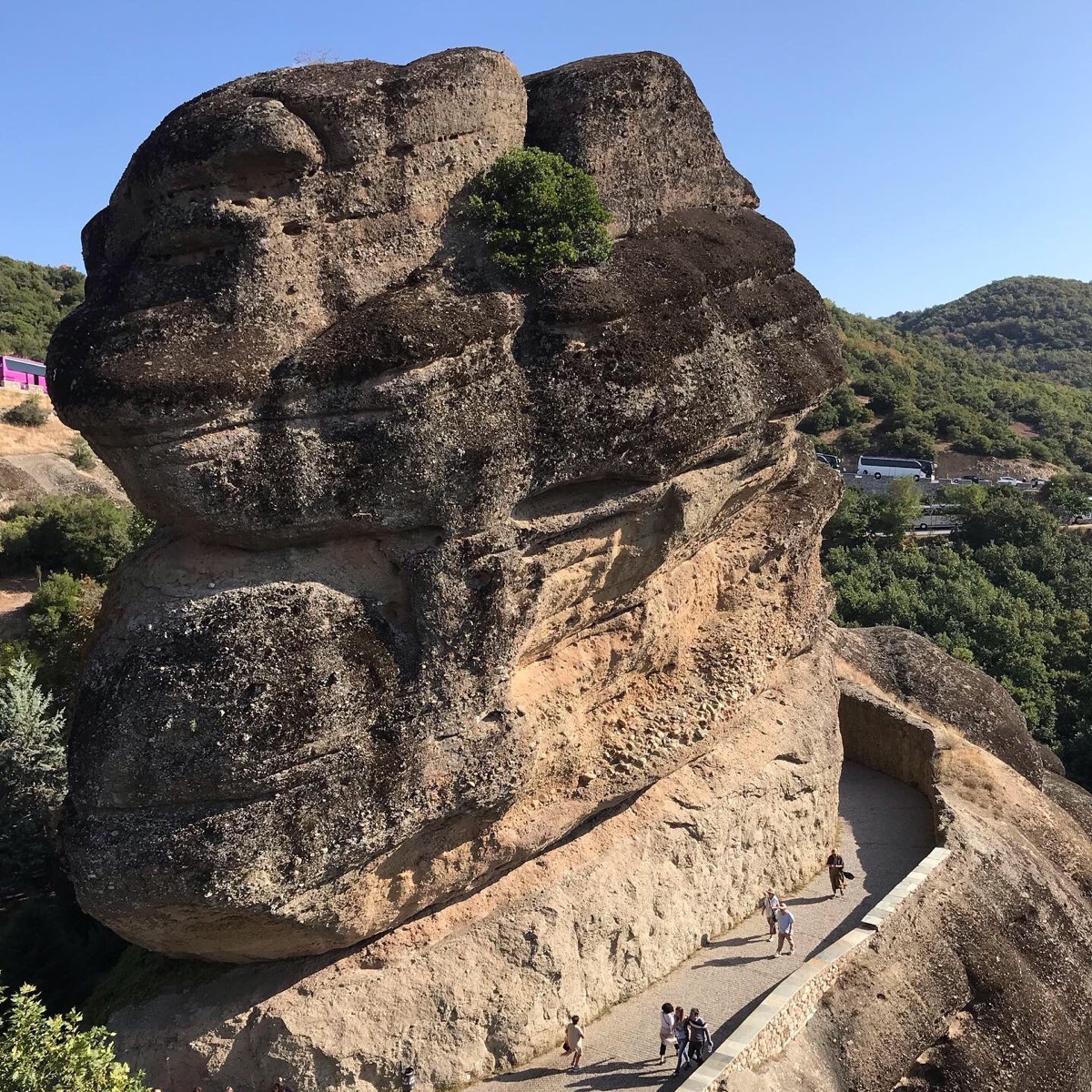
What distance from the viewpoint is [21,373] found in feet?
177

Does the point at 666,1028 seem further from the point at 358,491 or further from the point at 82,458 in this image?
the point at 82,458

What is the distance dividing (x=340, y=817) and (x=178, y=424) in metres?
5.17

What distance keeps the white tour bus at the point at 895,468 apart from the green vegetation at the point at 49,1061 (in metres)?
59.3

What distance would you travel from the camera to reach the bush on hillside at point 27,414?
5050cm

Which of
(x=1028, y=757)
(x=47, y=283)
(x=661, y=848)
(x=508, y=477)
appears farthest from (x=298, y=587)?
(x=47, y=283)

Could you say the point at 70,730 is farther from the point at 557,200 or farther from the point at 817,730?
the point at 817,730

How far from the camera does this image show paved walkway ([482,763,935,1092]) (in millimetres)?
12102

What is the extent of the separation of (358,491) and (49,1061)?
7065 millimetres

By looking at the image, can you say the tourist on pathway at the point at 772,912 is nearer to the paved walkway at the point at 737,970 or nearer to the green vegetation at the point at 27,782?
the paved walkway at the point at 737,970

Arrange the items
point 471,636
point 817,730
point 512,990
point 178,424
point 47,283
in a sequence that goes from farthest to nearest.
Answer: point 47,283 → point 817,730 → point 512,990 → point 471,636 → point 178,424

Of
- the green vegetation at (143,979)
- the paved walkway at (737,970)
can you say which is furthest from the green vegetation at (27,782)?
the paved walkway at (737,970)

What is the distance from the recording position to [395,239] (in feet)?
39.4

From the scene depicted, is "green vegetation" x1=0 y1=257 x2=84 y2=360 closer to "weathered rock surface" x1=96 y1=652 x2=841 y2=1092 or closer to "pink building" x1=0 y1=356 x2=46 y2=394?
"pink building" x1=0 y1=356 x2=46 y2=394

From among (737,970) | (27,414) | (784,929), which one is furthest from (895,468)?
(27,414)
